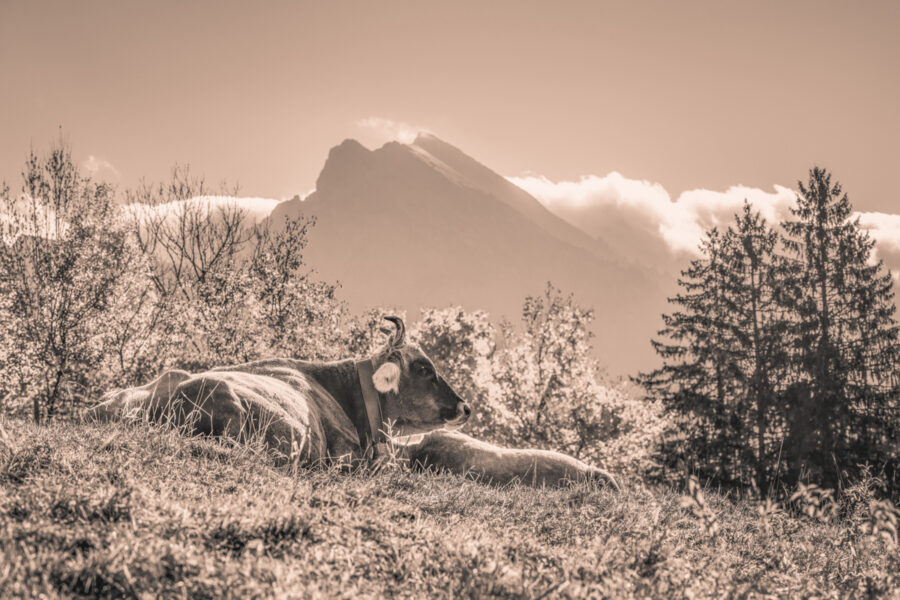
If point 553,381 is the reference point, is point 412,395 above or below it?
above

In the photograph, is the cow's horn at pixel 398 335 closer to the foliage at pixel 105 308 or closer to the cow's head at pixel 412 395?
the cow's head at pixel 412 395

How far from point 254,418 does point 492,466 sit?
15.9 feet

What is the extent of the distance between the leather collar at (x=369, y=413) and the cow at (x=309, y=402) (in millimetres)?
16

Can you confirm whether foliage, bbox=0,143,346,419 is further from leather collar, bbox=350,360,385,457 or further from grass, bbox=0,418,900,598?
grass, bbox=0,418,900,598

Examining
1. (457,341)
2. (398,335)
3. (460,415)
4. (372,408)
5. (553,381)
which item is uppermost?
(398,335)

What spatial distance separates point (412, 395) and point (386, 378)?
545mm

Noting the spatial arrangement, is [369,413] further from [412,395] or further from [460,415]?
[460,415]

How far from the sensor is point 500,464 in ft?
36.5

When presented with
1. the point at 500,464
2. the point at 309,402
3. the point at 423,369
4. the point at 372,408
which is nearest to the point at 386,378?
the point at 372,408

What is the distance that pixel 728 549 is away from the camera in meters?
5.68

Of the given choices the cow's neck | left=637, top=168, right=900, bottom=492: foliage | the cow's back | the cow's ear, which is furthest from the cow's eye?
left=637, top=168, right=900, bottom=492: foliage

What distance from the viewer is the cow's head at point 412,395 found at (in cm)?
1107

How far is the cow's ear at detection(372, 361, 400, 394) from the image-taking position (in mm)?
10883

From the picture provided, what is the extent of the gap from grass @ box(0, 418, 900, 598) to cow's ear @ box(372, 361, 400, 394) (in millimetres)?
4750
